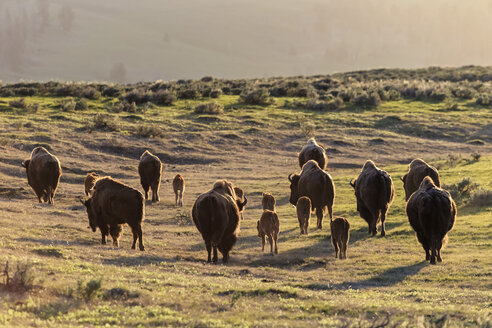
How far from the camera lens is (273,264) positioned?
14.8 metres

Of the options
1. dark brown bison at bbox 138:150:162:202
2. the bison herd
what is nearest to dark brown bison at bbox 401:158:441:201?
the bison herd

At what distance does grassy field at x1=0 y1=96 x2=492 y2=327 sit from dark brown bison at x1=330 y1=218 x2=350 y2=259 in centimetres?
31

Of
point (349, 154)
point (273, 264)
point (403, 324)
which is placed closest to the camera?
point (403, 324)

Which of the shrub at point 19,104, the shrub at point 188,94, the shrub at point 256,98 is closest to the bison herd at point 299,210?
the shrub at point 19,104

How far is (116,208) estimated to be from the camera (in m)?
15.5

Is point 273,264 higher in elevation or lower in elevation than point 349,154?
lower

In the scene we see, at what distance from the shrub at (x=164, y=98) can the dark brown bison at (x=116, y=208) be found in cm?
3496

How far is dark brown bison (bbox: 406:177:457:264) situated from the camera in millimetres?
14500

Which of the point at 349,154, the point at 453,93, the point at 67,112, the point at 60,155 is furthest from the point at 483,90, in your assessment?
the point at 60,155

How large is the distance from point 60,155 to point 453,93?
44.8 metres

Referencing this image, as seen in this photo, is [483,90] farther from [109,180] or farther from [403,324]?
[403,324]

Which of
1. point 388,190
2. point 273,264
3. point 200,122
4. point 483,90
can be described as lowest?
point 273,264

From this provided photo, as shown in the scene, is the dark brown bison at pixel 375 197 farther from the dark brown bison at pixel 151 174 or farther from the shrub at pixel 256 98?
the shrub at pixel 256 98

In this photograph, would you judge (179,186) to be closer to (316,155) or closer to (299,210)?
(299,210)
